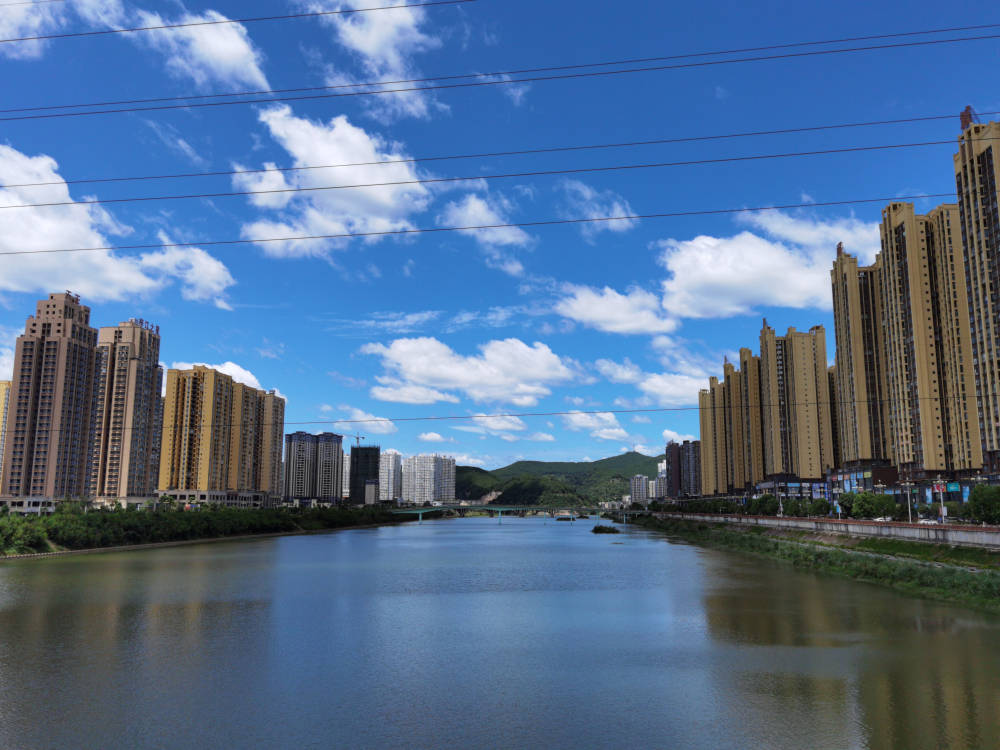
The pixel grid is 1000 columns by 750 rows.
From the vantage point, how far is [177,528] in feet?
258

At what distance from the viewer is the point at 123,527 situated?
70125 mm

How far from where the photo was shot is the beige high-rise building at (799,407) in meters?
119

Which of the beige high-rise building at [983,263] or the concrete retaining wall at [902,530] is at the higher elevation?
the beige high-rise building at [983,263]

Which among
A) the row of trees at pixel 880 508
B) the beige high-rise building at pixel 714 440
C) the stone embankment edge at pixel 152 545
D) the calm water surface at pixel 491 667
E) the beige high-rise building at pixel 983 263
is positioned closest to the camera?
the calm water surface at pixel 491 667

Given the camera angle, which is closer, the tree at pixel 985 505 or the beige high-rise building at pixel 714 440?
the tree at pixel 985 505

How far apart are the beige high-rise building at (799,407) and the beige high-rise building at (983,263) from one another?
4276cm

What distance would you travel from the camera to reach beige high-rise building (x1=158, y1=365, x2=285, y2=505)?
12269 cm

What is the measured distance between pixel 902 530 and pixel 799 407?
73.4m

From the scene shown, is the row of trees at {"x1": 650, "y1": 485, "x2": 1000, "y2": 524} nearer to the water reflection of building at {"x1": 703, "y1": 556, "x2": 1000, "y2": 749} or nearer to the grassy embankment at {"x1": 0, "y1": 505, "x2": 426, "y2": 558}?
the water reflection of building at {"x1": 703, "y1": 556, "x2": 1000, "y2": 749}

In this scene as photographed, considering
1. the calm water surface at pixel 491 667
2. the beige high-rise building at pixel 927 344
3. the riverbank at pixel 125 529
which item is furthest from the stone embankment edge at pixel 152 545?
the beige high-rise building at pixel 927 344

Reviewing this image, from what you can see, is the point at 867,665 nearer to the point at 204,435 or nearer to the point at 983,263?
the point at 983,263

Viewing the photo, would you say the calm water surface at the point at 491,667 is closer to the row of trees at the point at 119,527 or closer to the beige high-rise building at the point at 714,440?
the row of trees at the point at 119,527

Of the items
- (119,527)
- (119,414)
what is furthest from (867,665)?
(119,414)

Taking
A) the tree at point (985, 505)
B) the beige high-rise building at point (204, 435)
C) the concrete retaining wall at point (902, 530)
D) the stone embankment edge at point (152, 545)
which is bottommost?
the stone embankment edge at point (152, 545)
